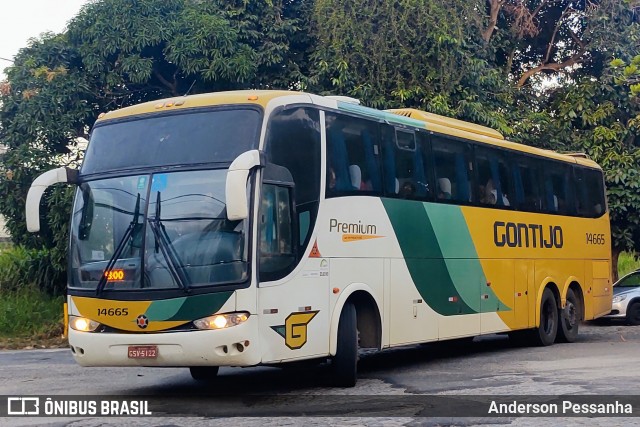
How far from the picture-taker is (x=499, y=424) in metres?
8.68

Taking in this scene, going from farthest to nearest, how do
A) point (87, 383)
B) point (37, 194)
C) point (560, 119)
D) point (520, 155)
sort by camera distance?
point (560, 119)
point (520, 155)
point (87, 383)
point (37, 194)

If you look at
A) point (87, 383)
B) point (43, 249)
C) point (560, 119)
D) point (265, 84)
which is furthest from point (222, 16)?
point (87, 383)

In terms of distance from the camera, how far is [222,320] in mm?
9797

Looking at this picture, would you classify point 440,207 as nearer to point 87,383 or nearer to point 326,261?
point 326,261

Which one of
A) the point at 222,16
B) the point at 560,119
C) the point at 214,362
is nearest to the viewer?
the point at 214,362

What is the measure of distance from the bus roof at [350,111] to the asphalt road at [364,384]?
3288 millimetres

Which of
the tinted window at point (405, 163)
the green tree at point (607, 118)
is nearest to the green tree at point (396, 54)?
the green tree at point (607, 118)

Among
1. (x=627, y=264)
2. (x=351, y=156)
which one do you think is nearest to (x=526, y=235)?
(x=351, y=156)

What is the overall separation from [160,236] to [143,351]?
3.96 ft

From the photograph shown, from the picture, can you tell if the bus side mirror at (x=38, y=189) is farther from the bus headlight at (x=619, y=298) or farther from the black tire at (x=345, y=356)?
the bus headlight at (x=619, y=298)

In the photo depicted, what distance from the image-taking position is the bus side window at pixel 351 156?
37.6 feet

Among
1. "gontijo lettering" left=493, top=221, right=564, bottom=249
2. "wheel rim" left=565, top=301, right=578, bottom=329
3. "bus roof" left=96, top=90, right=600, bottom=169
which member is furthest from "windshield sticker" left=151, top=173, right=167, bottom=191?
"wheel rim" left=565, top=301, right=578, bottom=329

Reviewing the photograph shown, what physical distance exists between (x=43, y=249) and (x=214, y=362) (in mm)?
13258

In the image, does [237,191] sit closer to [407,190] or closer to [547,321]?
[407,190]
